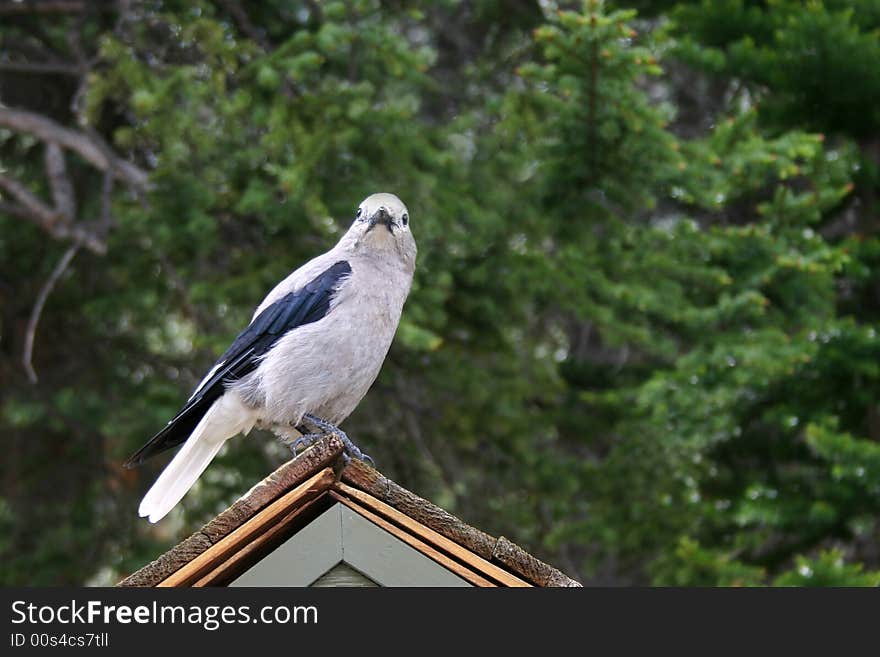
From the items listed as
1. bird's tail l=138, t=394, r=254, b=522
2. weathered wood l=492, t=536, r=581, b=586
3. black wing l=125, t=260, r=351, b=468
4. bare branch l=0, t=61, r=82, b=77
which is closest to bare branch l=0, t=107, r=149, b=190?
bare branch l=0, t=61, r=82, b=77

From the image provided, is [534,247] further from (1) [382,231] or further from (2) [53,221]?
(1) [382,231]

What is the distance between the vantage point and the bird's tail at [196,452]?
4121mm

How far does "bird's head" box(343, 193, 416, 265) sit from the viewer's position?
181 inches

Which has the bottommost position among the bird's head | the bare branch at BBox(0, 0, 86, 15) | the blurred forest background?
the bird's head

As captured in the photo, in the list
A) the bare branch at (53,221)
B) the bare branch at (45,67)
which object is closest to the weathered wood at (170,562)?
the bare branch at (53,221)

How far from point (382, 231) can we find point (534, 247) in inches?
143

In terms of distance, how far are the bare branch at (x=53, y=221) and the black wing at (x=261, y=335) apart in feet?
14.3

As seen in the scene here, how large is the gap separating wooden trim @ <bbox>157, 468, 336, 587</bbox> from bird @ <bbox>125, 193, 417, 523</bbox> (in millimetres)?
1096

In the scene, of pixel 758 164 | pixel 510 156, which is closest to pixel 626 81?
pixel 758 164

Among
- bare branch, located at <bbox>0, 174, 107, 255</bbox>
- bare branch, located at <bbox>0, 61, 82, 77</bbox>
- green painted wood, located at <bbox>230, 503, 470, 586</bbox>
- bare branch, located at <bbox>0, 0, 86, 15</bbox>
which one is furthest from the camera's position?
bare branch, located at <bbox>0, 0, 86, 15</bbox>

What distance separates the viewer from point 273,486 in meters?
2.92

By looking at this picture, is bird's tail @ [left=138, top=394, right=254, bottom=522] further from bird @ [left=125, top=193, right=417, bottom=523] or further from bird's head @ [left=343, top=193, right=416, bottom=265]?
bird's head @ [left=343, top=193, right=416, bottom=265]

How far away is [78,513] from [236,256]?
12.4 feet

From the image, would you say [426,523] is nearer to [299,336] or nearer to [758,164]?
[299,336]
